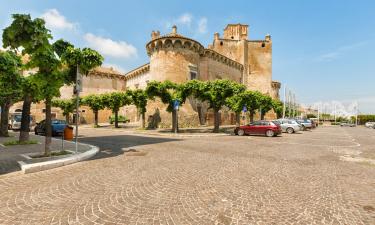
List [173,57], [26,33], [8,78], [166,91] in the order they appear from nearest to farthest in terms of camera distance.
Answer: [26,33] < [8,78] < [166,91] < [173,57]

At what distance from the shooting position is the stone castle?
32.3 m

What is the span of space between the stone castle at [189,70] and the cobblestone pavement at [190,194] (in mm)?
24132

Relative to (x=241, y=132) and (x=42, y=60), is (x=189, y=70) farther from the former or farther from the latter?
(x=42, y=60)

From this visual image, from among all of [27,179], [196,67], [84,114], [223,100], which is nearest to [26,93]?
[27,179]

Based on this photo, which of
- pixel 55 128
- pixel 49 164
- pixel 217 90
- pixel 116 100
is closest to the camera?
pixel 49 164

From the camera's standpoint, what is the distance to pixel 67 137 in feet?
33.9

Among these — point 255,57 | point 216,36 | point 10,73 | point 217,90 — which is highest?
point 216,36

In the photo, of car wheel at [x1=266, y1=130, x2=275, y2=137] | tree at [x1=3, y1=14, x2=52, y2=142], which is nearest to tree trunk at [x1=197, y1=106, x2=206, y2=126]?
car wheel at [x1=266, y1=130, x2=275, y2=137]

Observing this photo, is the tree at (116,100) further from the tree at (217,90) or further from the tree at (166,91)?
the tree at (217,90)

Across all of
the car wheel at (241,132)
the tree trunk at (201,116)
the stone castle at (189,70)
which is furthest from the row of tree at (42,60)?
the tree trunk at (201,116)

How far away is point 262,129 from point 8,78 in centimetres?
1848

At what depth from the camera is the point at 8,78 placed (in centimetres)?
1162

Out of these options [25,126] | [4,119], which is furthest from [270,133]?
[4,119]

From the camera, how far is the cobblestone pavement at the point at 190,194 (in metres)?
3.80
